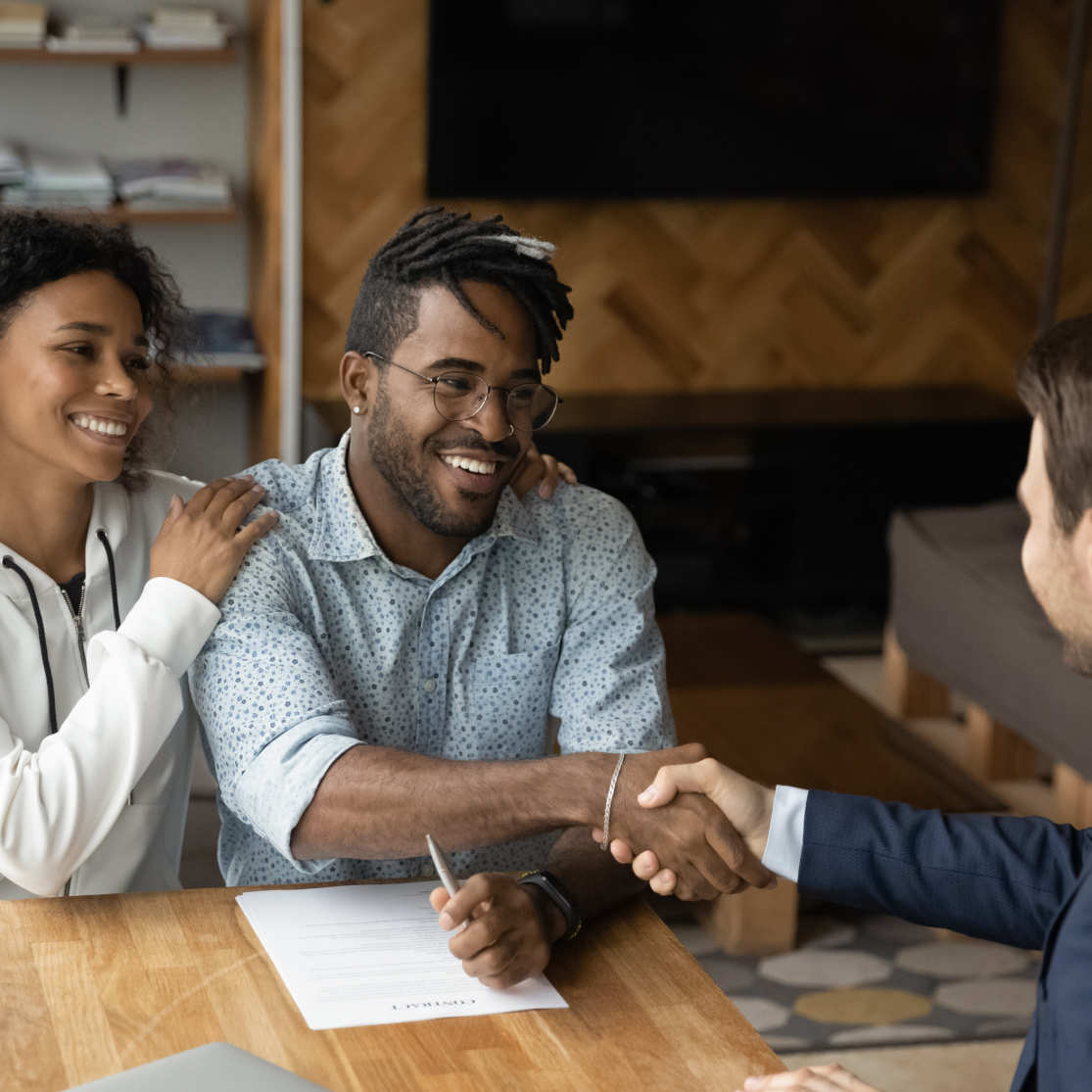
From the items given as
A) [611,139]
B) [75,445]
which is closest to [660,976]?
[75,445]

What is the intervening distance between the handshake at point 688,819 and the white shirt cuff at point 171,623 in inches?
15.7

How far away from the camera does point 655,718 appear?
5.17 feet

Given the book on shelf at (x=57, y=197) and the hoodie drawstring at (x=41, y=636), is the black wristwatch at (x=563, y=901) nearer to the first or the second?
the hoodie drawstring at (x=41, y=636)

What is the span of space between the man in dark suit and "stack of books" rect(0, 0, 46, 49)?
303 cm

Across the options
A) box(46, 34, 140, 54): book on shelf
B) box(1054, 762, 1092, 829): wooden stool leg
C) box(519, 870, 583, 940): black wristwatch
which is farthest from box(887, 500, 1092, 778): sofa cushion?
box(46, 34, 140, 54): book on shelf

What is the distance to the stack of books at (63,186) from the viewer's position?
3.78m

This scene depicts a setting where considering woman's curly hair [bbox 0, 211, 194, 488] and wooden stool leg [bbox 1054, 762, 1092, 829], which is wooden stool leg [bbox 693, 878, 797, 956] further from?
woman's curly hair [bbox 0, 211, 194, 488]

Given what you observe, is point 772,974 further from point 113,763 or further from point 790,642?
point 113,763

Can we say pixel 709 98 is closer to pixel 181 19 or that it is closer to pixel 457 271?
pixel 181 19

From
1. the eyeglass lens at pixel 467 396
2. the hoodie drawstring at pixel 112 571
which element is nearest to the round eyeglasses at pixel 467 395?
the eyeglass lens at pixel 467 396

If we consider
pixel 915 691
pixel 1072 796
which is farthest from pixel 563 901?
pixel 915 691

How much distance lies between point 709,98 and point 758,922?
8.38 feet

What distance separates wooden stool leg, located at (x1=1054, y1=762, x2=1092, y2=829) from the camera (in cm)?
281

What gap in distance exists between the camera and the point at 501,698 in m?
1.60
